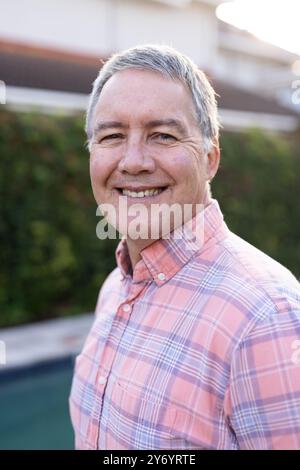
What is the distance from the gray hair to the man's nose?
168 mm

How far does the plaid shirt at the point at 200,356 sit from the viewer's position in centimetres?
114

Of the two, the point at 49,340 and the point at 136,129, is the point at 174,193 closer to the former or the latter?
the point at 136,129

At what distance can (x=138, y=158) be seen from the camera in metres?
1.41

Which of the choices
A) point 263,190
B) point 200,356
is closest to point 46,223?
point 263,190

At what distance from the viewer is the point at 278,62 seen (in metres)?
26.9

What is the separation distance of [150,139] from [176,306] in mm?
412

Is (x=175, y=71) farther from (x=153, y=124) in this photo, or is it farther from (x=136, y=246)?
(x=136, y=246)

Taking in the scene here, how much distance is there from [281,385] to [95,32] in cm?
1374

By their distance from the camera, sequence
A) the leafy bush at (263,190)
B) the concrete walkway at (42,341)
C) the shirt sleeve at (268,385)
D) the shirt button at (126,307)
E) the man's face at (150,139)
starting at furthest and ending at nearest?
the leafy bush at (263,190)
the concrete walkway at (42,341)
the shirt button at (126,307)
the man's face at (150,139)
the shirt sleeve at (268,385)

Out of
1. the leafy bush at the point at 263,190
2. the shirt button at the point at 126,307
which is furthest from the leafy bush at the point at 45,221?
the shirt button at the point at 126,307

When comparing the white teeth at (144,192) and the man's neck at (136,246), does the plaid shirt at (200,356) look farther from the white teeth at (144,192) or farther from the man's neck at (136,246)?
the white teeth at (144,192)
